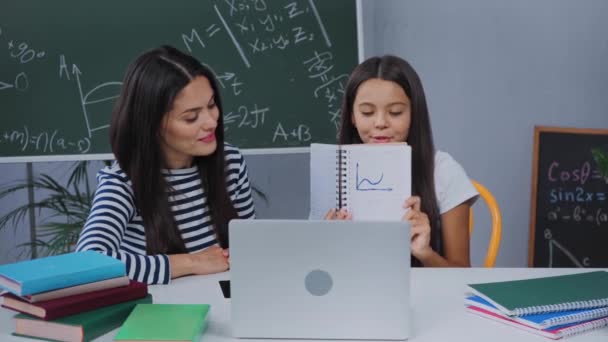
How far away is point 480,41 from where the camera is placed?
2.84 metres

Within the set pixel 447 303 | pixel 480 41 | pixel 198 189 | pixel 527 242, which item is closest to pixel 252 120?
pixel 198 189

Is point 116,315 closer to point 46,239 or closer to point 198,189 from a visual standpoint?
point 198,189

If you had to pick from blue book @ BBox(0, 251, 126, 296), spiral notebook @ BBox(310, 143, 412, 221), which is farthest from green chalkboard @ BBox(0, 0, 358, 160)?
blue book @ BBox(0, 251, 126, 296)

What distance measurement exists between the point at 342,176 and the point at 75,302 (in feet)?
2.18

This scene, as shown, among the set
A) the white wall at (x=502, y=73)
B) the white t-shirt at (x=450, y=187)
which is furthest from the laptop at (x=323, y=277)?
the white wall at (x=502, y=73)

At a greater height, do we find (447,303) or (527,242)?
(447,303)

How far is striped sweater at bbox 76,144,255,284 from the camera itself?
1455 millimetres

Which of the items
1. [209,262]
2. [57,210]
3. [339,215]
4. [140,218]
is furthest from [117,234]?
[57,210]

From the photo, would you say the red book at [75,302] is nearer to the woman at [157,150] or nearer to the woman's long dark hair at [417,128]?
the woman at [157,150]

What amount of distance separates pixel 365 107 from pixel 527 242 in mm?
1437

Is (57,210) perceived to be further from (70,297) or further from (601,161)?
(601,161)

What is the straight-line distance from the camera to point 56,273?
1.19 m

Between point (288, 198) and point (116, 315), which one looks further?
point (288, 198)

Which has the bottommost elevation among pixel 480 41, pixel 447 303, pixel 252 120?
pixel 447 303
